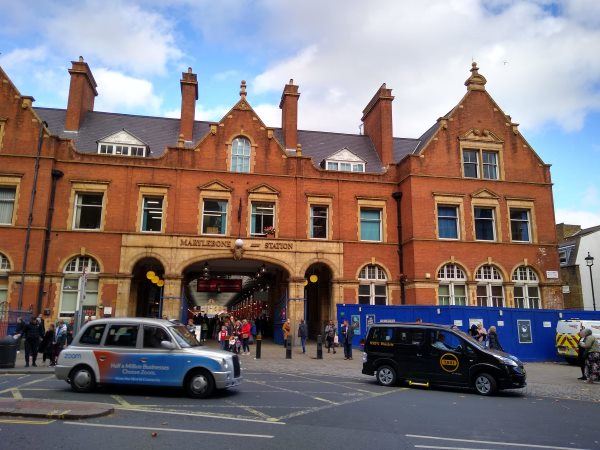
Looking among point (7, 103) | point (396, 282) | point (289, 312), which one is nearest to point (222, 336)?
point (289, 312)

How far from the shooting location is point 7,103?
26609mm

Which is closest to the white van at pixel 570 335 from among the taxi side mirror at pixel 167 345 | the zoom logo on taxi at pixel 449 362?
the zoom logo on taxi at pixel 449 362

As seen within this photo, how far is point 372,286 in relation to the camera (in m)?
28.2

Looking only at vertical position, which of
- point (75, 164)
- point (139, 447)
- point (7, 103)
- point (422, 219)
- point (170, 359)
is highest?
point (7, 103)

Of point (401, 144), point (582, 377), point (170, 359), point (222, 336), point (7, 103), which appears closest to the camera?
point (170, 359)

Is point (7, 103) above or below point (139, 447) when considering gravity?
above

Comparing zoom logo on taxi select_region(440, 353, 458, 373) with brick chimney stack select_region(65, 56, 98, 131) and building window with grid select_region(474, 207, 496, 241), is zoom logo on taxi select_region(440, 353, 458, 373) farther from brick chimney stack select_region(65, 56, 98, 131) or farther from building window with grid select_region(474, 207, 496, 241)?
brick chimney stack select_region(65, 56, 98, 131)

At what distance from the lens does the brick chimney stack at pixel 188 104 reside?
3027cm

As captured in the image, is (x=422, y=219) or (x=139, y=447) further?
(x=422, y=219)

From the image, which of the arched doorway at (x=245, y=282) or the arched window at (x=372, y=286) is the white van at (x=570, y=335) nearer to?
the arched window at (x=372, y=286)

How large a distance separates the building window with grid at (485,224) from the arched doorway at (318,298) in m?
9.47

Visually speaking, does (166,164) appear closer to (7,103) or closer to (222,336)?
(7,103)

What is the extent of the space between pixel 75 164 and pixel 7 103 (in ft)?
16.7

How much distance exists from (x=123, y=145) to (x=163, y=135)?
3.09 meters
